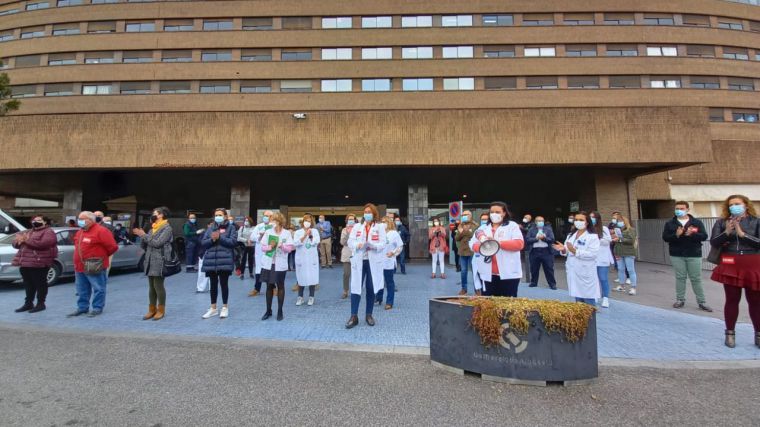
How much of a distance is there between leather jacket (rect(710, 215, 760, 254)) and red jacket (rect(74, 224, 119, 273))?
31.4 ft

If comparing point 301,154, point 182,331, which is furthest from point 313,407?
point 301,154

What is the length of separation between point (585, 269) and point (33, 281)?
10.2m

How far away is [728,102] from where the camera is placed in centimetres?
2692

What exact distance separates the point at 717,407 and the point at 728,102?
36.0 m

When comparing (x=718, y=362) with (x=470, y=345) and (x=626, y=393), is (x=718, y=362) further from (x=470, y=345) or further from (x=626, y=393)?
(x=470, y=345)

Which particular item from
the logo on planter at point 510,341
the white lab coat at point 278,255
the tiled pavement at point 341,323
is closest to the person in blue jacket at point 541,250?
the tiled pavement at point 341,323

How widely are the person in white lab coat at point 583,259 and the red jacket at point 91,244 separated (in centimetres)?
810

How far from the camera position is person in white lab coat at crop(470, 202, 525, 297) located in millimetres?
4527

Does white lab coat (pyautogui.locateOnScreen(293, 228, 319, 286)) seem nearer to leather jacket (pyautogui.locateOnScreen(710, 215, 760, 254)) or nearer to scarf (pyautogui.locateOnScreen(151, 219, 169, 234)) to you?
scarf (pyautogui.locateOnScreen(151, 219, 169, 234))

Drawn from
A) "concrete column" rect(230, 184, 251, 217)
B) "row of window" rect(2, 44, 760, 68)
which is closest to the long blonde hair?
"concrete column" rect(230, 184, 251, 217)

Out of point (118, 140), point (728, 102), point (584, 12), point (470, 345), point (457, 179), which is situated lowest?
point (470, 345)

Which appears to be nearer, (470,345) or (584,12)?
(470,345)

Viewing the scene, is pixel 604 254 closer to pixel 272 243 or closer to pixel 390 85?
pixel 272 243

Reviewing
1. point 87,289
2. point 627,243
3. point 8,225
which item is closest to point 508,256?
point 627,243
